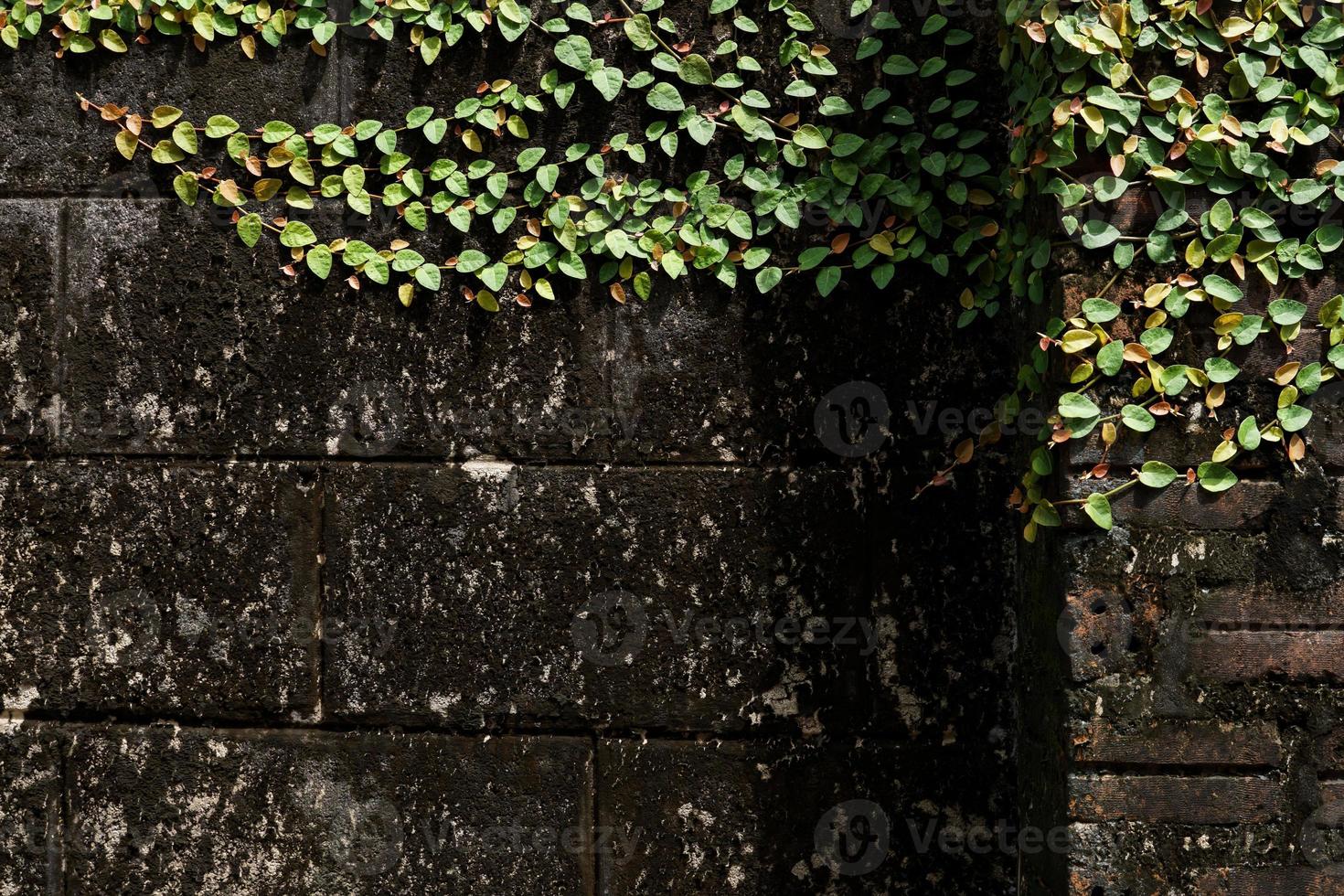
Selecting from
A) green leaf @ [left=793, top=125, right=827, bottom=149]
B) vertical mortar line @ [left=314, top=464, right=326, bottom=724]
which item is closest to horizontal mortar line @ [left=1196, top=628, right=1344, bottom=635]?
green leaf @ [left=793, top=125, right=827, bottom=149]

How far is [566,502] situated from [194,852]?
3.71 ft

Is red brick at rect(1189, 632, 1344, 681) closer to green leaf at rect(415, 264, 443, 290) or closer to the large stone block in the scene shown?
the large stone block

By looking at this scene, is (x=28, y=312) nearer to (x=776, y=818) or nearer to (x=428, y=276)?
(x=428, y=276)

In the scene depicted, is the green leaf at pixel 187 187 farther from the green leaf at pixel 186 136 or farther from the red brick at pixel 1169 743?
the red brick at pixel 1169 743

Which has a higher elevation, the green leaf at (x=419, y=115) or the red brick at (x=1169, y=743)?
the green leaf at (x=419, y=115)

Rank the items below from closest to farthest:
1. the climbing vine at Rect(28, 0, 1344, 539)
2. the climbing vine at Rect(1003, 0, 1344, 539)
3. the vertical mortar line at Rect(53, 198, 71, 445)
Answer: the climbing vine at Rect(1003, 0, 1344, 539), the climbing vine at Rect(28, 0, 1344, 539), the vertical mortar line at Rect(53, 198, 71, 445)

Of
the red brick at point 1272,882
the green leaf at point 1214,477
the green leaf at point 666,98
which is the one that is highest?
the green leaf at point 666,98

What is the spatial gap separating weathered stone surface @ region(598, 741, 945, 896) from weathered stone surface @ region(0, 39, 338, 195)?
163cm

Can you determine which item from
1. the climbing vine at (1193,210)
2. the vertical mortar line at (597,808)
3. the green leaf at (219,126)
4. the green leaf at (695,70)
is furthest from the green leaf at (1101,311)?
Result: the green leaf at (219,126)

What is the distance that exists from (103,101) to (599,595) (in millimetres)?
1549

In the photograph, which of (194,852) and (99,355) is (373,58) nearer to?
(99,355)

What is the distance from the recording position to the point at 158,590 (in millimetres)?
2178

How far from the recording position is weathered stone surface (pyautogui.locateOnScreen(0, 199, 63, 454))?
2.19m

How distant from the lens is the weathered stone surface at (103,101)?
85.4 inches
